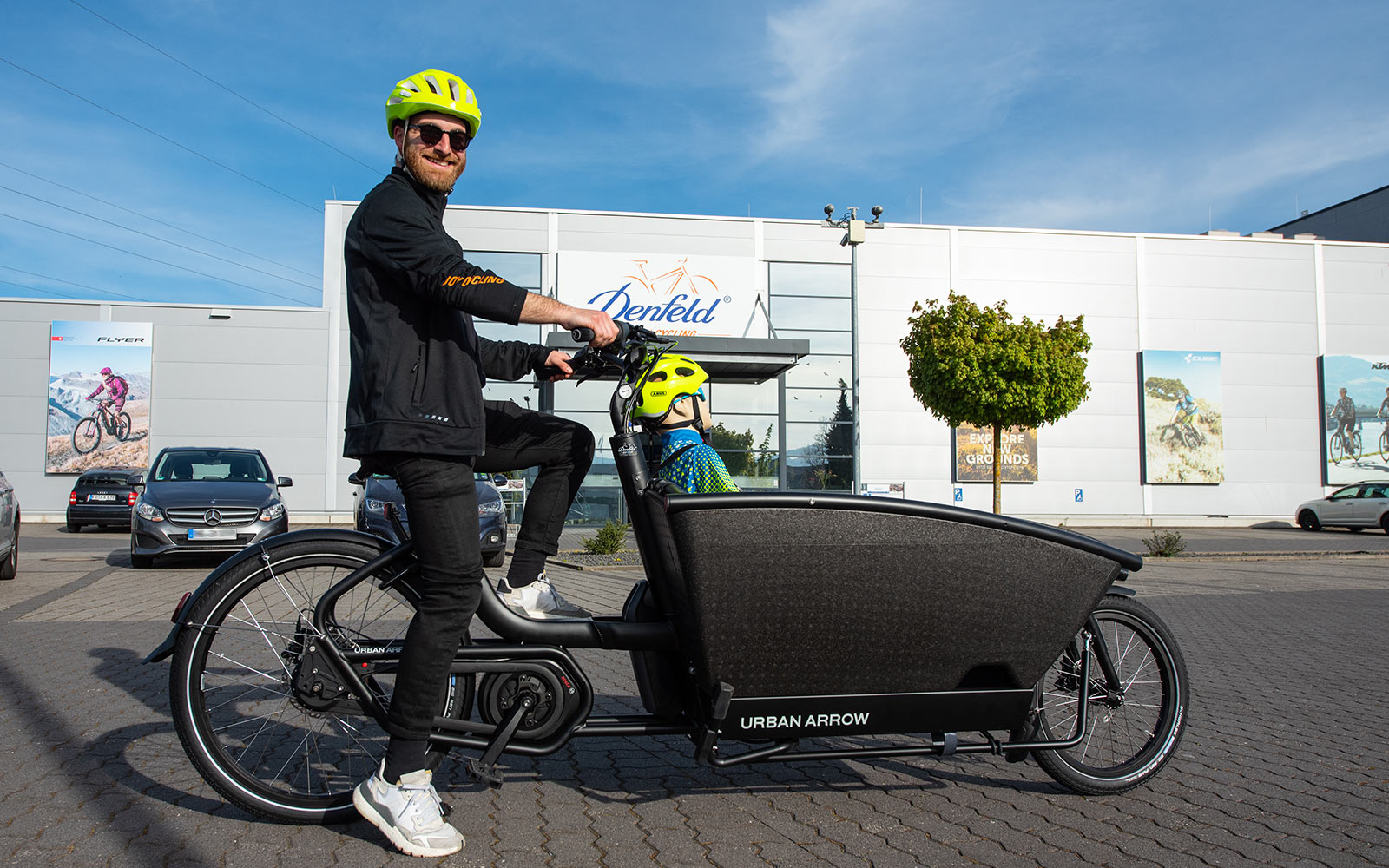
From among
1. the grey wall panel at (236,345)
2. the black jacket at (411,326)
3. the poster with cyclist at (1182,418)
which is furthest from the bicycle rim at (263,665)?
the poster with cyclist at (1182,418)

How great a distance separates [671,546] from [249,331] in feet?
90.2

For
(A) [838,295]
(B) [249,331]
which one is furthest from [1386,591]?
(B) [249,331]

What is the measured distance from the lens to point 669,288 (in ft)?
86.8

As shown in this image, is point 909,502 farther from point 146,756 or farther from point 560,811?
point 146,756

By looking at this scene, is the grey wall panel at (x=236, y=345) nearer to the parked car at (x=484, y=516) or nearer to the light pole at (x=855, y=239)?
the light pole at (x=855, y=239)

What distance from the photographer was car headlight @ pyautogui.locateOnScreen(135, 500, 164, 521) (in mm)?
11312

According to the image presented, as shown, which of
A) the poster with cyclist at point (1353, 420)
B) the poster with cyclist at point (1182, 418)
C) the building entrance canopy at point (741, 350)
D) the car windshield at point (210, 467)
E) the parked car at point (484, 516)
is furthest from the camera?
the poster with cyclist at point (1353, 420)

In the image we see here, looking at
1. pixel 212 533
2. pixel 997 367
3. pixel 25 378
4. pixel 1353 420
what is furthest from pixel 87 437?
pixel 1353 420

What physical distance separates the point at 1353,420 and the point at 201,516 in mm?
34636

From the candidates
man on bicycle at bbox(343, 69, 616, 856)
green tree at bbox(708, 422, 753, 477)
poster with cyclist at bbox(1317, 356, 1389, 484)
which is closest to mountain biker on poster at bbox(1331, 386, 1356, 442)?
poster with cyclist at bbox(1317, 356, 1389, 484)

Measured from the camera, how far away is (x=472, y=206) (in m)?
27.7

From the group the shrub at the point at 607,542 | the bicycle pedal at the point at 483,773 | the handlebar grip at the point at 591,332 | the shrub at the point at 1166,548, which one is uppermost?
the handlebar grip at the point at 591,332

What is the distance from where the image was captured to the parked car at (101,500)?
21438 millimetres

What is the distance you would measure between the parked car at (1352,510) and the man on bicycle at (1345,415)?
14.7ft
